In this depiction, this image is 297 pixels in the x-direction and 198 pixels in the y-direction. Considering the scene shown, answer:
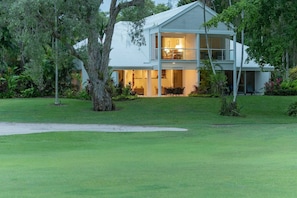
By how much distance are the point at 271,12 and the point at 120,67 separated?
53.9ft

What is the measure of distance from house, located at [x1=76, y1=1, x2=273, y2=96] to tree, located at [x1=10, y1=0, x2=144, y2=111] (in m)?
9.90

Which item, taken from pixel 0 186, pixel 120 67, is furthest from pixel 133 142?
pixel 120 67

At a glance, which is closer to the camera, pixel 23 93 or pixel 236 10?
pixel 236 10

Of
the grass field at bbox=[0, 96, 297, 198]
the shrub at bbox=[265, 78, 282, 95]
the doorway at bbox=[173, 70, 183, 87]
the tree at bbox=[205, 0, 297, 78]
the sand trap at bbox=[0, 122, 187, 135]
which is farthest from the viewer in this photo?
the doorway at bbox=[173, 70, 183, 87]

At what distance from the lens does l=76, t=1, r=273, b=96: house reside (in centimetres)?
3838

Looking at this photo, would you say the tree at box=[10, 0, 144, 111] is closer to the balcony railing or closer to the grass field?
the grass field

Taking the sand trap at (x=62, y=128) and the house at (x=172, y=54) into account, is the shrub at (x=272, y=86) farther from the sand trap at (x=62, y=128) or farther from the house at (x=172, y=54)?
the sand trap at (x=62, y=128)

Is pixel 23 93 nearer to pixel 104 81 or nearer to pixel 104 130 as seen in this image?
pixel 104 81

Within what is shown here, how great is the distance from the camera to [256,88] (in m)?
43.6

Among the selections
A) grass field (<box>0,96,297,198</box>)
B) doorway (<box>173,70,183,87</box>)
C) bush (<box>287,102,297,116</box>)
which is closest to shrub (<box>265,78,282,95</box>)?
doorway (<box>173,70,183,87</box>)

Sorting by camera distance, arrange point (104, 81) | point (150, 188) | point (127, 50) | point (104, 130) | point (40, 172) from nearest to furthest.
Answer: point (150, 188), point (40, 172), point (104, 130), point (104, 81), point (127, 50)

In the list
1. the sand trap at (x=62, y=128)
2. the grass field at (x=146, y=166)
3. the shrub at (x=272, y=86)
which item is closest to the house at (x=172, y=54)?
the shrub at (x=272, y=86)

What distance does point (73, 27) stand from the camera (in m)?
23.2

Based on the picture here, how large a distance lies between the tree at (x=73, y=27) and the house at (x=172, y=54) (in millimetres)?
9898
